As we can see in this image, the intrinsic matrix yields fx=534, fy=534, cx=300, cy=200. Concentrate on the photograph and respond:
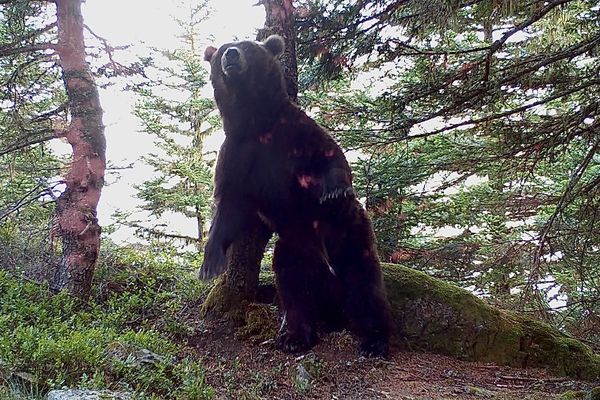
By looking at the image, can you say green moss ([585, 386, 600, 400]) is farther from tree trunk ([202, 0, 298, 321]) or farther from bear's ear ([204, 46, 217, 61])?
bear's ear ([204, 46, 217, 61])

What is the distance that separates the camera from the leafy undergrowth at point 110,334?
290 centimetres

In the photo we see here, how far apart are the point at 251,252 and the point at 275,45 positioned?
1.92 m

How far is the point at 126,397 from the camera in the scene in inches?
106

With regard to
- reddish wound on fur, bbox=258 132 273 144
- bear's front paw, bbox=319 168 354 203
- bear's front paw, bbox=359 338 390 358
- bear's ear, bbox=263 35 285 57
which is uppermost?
bear's ear, bbox=263 35 285 57

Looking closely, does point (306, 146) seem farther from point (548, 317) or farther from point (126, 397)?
point (548, 317)

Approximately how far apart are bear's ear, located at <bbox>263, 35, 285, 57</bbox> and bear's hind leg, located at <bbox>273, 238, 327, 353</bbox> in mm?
1674

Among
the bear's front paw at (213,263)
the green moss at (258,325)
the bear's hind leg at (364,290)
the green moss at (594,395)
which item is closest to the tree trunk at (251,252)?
the green moss at (258,325)

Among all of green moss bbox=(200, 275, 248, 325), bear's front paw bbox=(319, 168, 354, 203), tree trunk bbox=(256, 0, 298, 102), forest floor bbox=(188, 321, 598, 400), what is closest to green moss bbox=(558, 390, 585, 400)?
forest floor bbox=(188, 321, 598, 400)

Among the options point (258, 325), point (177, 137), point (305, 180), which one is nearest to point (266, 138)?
point (305, 180)

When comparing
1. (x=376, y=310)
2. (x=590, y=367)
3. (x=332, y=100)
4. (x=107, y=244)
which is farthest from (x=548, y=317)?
(x=107, y=244)

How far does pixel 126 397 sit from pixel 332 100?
4674 millimetres

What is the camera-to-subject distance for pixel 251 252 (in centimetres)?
511

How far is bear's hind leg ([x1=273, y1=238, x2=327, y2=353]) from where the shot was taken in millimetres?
4570

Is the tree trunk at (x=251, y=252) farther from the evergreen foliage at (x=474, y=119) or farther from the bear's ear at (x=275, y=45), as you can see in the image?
the bear's ear at (x=275, y=45)
